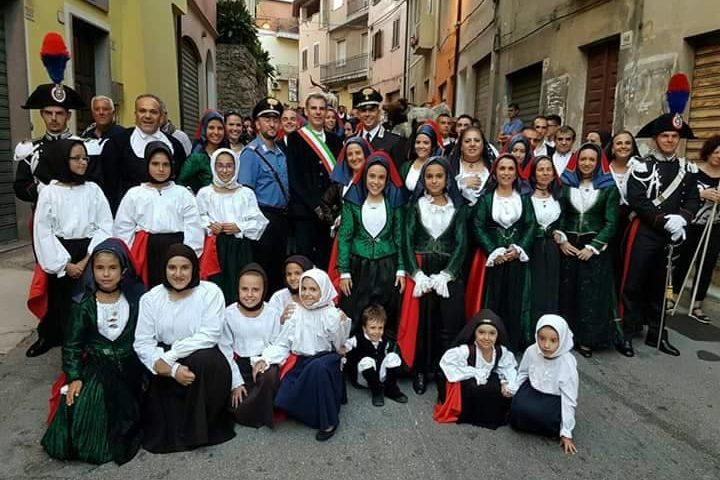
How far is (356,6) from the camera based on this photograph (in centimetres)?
3553

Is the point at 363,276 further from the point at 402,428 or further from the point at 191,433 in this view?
the point at 191,433

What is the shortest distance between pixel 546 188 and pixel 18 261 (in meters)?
5.81

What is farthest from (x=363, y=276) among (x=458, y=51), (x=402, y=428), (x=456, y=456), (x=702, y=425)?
(x=458, y=51)

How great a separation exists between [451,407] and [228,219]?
212 centimetres

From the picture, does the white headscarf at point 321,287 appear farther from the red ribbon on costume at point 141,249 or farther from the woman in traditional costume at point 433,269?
the red ribbon on costume at point 141,249

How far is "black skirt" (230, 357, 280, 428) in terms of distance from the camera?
3.26 meters

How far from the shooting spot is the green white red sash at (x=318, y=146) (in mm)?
4875

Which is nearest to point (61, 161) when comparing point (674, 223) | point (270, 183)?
point (270, 183)

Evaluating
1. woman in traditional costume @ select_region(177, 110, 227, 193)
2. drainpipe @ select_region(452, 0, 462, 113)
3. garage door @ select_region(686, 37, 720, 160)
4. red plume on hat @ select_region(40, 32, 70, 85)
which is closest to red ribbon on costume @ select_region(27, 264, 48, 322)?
woman in traditional costume @ select_region(177, 110, 227, 193)

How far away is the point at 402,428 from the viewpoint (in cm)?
332

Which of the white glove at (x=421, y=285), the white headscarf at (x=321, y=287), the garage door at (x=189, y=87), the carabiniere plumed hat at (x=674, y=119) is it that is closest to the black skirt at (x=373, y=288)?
the white glove at (x=421, y=285)

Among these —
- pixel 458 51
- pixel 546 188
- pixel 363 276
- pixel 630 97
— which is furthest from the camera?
pixel 458 51

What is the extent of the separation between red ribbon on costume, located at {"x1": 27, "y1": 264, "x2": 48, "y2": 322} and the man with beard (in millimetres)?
1537

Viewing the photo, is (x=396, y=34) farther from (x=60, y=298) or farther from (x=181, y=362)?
(x=181, y=362)
